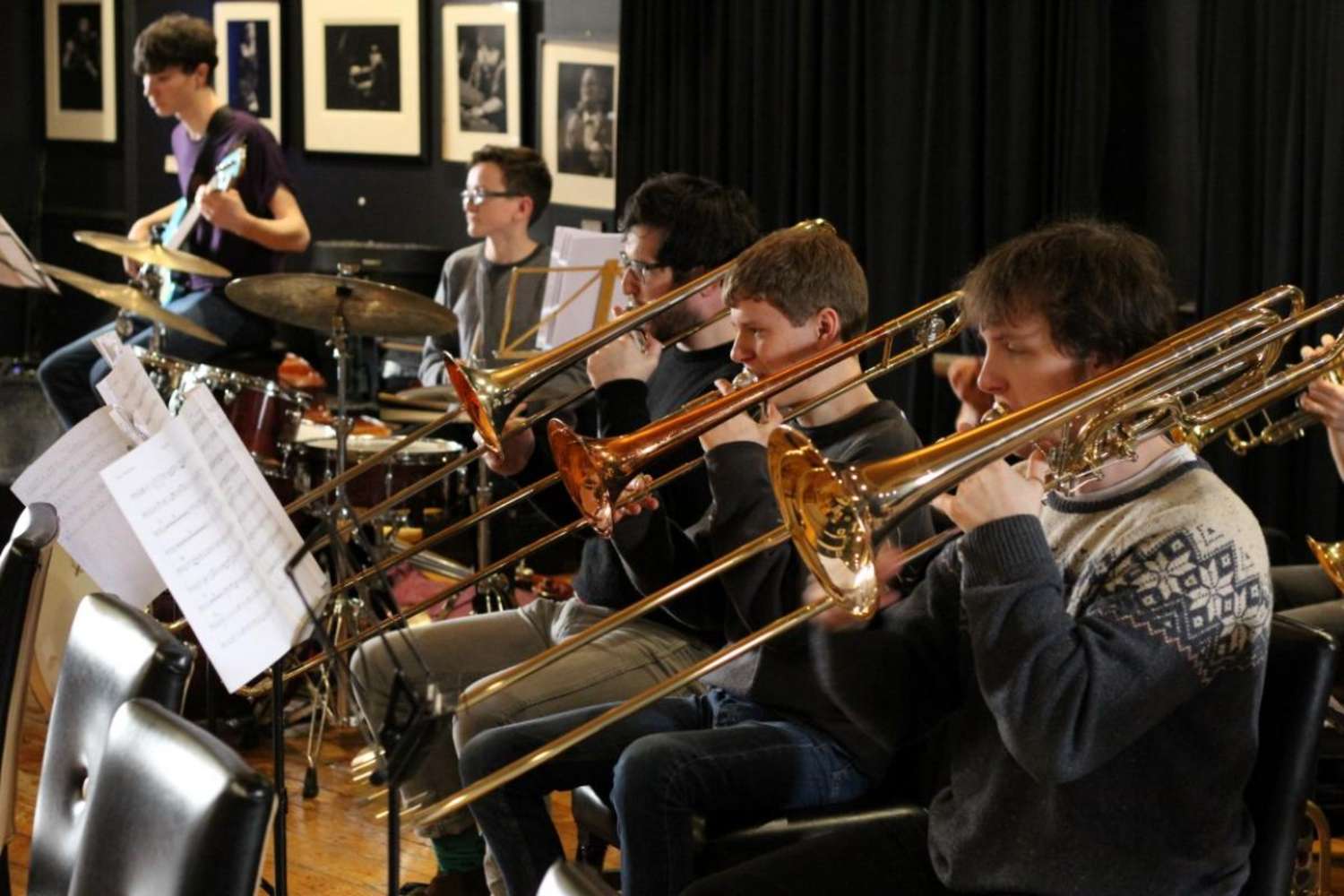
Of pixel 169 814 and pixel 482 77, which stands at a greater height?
pixel 482 77

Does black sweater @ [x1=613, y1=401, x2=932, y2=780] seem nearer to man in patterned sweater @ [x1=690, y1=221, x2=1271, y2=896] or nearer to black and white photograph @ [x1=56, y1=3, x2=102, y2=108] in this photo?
man in patterned sweater @ [x1=690, y1=221, x2=1271, y2=896]

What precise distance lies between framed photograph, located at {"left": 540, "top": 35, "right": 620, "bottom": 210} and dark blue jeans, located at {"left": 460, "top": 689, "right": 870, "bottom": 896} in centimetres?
356

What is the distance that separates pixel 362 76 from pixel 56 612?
11.9 ft

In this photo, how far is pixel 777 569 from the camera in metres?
2.46

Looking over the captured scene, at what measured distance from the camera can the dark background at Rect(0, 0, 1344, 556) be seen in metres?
4.00

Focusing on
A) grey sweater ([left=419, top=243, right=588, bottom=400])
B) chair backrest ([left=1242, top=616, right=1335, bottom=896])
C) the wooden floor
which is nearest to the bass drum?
the wooden floor

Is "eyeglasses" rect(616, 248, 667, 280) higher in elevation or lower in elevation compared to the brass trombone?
higher

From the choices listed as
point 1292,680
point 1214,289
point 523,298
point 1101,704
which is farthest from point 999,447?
point 523,298

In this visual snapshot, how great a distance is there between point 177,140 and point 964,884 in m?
4.30

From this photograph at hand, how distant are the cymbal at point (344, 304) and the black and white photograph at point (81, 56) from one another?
4.32m

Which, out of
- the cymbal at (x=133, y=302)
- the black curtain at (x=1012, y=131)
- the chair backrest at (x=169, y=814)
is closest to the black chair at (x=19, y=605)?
the chair backrest at (x=169, y=814)

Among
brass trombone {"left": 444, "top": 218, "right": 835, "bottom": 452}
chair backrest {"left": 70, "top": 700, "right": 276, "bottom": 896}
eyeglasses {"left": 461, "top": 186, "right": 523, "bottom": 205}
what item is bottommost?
chair backrest {"left": 70, "top": 700, "right": 276, "bottom": 896}

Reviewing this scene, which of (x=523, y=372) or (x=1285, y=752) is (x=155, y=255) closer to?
(x=523, y=372)

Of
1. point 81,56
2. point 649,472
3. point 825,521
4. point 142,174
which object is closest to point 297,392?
point 649,472
